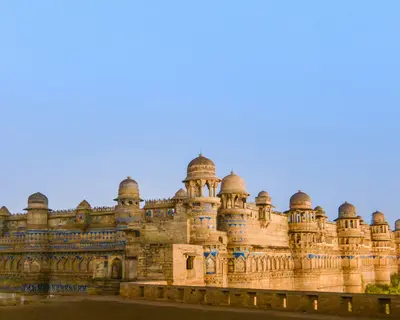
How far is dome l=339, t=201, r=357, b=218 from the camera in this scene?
5100cm

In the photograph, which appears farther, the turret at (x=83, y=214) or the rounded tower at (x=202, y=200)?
the turret at (x=83, y=214)

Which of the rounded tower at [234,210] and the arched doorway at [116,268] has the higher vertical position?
the rounded tower at [234,210]

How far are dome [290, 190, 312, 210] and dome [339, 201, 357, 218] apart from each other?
33.0 ft

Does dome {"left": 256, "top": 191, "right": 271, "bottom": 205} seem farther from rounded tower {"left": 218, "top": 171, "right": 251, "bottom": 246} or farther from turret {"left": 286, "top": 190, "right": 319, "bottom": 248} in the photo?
rounded tower {"left": 218, "top": 171, "right": 251, "bottom": 246}

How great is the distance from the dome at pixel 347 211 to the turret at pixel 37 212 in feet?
95.7

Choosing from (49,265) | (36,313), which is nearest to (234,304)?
(36,313)

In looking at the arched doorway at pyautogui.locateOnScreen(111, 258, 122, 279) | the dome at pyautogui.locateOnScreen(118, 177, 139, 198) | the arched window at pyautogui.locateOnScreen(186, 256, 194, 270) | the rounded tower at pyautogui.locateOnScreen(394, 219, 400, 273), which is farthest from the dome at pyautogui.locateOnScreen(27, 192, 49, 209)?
the rounded tower at pyautogui.locateOnScreen(394, 219, 400, 273)

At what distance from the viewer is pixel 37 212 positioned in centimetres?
3878

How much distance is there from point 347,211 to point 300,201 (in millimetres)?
11027

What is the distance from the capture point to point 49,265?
37656mm

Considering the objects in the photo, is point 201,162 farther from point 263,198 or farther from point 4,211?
Result: point 4,211

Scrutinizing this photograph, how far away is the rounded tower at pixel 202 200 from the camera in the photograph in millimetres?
28812

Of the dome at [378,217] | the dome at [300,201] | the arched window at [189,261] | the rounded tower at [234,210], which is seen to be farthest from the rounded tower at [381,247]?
the arched window at [189,261]

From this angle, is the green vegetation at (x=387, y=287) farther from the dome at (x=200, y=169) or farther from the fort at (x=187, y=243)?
the dome at (x=200, y=169)
